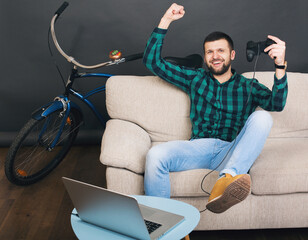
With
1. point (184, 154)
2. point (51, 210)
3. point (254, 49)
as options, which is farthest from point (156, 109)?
point (51, 210)

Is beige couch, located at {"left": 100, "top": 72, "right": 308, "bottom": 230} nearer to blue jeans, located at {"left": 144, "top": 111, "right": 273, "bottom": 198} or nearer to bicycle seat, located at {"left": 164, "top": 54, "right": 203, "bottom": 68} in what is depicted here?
blue jeans, located at {"left": 144, "top": 111, "right": 273, "bottom": 198}

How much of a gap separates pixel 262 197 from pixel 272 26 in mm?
1643

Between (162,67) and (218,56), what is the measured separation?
0.33 meters

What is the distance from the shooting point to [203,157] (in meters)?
2.27

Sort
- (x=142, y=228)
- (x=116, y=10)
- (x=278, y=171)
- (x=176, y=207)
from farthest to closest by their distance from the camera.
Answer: (x=116, y=10), (x=278, y=171), (x=176, y=207), (x=142, y=228)

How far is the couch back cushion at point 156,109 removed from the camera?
2594 millimetres

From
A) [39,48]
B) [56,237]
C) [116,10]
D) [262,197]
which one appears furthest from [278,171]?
[39,48]

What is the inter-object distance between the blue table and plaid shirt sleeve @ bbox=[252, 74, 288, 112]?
0.93 m

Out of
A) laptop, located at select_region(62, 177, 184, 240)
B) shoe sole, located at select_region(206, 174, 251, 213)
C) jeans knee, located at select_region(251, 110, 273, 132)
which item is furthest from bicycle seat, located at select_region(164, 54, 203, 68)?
laptop, located at select_region(62, 177, 184, 240)

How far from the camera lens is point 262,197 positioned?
7.18ft

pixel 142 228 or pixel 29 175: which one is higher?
Result: pixel 142 228

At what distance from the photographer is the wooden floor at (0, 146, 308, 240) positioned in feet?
7.59

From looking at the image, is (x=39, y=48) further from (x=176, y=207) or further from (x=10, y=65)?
(x=176, y=207)

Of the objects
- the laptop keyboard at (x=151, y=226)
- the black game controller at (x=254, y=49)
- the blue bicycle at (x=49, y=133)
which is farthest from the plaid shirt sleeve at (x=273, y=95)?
the laptop keyboard at (x=151, y=226)
